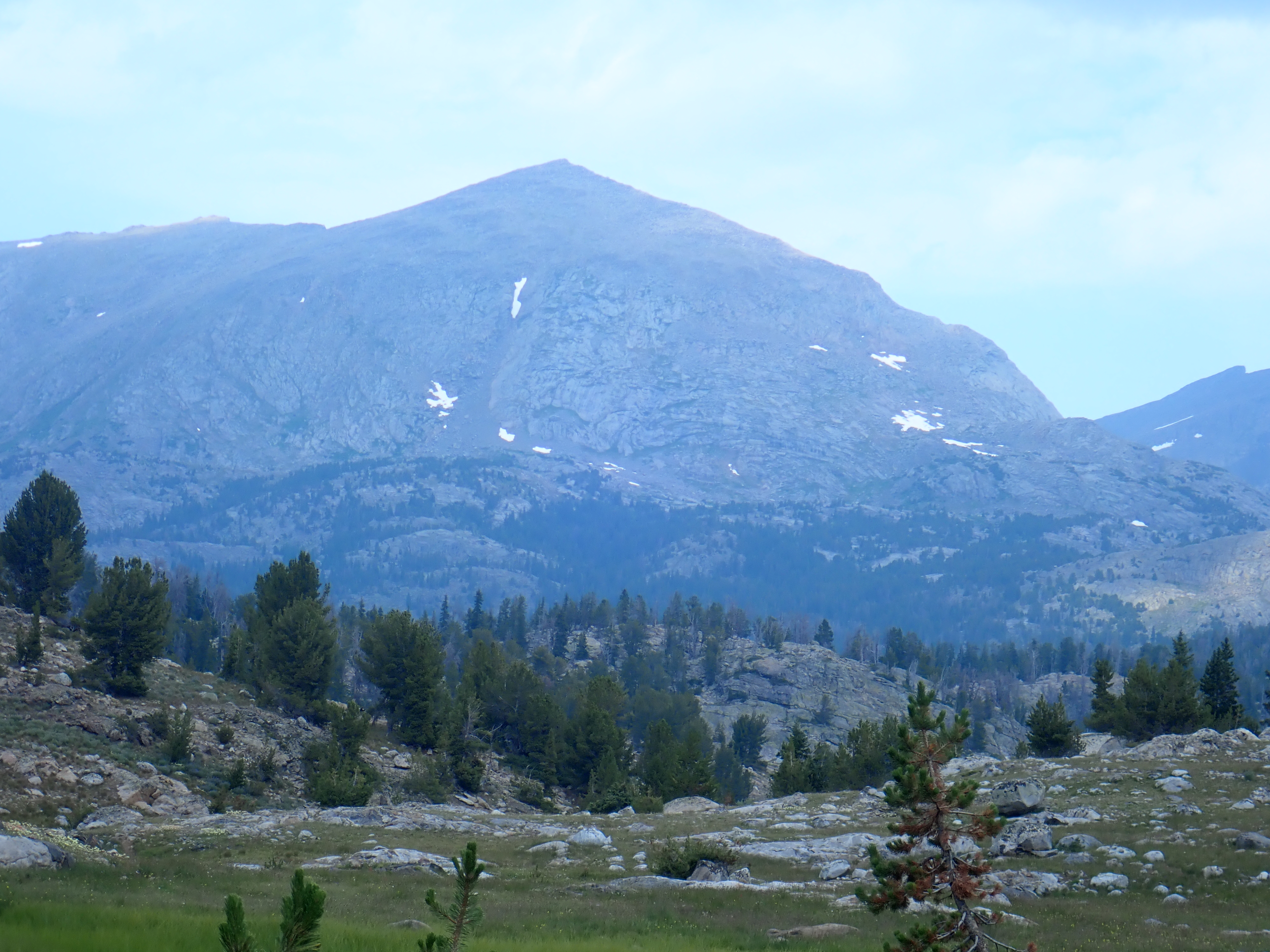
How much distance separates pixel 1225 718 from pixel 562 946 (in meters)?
83.6

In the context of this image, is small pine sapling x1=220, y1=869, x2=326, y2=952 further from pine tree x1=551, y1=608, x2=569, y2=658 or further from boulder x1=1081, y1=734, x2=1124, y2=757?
pine tree x1=551, y1=608, x2=569, y2=658

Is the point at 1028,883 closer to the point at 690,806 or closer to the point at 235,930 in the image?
the point at 235,930

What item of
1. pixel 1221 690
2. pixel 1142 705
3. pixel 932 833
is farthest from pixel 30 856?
pixel 1221 690

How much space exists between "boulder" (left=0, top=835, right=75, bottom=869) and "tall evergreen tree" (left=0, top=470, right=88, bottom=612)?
53154 mm

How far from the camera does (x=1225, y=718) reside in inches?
3243

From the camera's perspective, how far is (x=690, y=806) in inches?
2564

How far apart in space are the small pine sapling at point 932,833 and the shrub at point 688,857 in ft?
62.8

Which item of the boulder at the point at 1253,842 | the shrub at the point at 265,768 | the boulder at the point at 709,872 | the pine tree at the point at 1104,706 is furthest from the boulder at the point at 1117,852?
the pine tree at the point at 1104,706

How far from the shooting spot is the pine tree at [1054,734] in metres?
77.5

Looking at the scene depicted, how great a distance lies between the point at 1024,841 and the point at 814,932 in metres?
16.5

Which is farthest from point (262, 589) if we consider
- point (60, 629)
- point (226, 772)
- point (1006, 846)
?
point (1006, 846)

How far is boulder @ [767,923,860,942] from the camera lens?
2091 centimetres

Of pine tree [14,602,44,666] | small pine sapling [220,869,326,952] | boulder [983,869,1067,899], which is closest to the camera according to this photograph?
small pine sapling [220,869,326,952]

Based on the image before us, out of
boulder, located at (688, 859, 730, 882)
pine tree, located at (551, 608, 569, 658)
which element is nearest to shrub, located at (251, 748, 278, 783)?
boulder, located at (688, 859, 730, 882)
